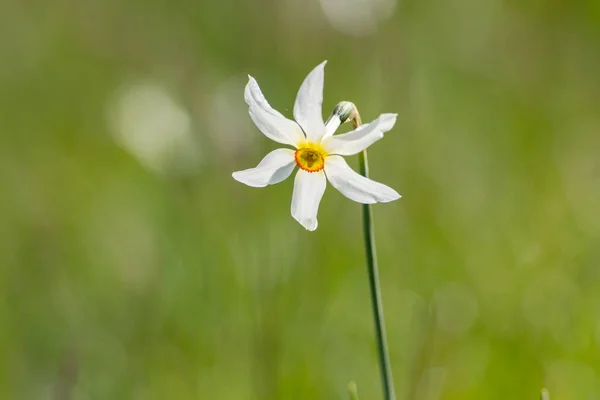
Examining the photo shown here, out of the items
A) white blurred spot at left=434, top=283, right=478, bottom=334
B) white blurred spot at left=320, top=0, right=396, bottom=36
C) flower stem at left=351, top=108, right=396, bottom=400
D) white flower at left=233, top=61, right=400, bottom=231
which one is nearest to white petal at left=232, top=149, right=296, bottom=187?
white flower at left=233, top=61, right=400, bottom=231

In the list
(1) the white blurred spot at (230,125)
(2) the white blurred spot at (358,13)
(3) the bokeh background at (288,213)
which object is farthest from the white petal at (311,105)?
(2) the white blurred spot at (358,13)

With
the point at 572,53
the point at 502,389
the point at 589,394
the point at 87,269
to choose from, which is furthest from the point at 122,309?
the point at 572,53

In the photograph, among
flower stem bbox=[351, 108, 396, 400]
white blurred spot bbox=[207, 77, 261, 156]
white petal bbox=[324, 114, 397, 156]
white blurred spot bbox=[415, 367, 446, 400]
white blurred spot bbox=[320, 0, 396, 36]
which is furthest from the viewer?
white blurred spot bbox=[320, 0, 396, 36]

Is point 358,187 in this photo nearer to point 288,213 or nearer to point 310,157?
point 310,157

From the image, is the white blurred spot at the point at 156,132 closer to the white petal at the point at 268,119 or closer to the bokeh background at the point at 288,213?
the bokeh background at the point at 288,213

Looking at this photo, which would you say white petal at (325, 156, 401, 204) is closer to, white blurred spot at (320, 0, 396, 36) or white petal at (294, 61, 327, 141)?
white petal at (294, 61, 327, 141)

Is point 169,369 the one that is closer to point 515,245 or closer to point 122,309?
point 122,309
